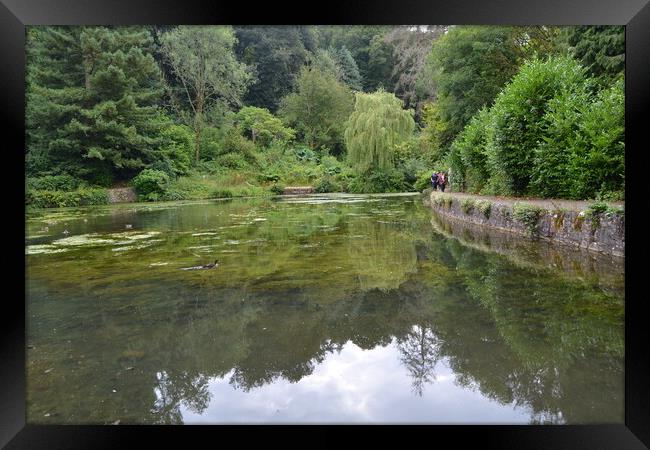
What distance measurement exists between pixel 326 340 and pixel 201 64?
26.9 meters

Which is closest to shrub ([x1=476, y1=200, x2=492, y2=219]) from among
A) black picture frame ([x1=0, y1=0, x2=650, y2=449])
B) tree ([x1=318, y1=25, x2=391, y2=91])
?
black picture frame ([x1=0, y1=0, x2=650, y2=449])

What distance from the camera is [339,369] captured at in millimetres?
2727

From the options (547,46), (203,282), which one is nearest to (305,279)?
(203,282)

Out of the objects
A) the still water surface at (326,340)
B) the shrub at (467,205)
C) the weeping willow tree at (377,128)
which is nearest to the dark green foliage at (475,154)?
the shrub at (467,205)

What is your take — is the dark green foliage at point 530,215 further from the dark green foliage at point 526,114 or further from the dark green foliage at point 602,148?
the dark green foliage at point 526,114

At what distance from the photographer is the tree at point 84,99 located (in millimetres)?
18406

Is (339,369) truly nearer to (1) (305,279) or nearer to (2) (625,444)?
(2) (625,444)

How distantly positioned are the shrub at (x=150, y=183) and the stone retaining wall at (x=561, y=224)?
14.7 meters

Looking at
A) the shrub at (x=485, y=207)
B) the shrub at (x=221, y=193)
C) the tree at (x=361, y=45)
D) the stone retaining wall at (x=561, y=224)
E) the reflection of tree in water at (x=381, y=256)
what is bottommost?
the reflection of tree in water at (x=381, y=256)

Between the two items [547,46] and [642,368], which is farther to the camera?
[547,46]
